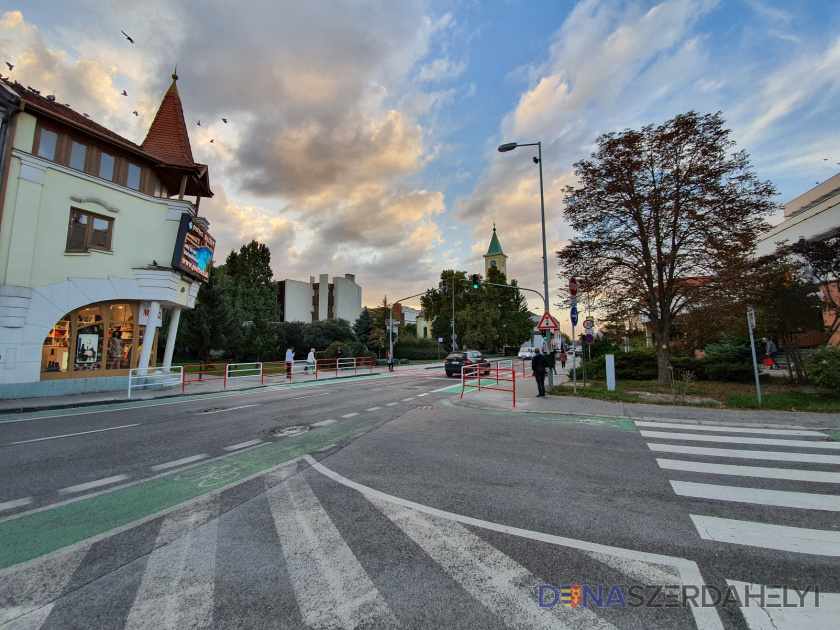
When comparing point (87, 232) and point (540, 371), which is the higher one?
point (87, 232)

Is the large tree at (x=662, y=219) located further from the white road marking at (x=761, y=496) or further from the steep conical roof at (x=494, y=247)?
the steep conical roof at (x=494, y=247)

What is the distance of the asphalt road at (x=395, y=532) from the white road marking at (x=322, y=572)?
0.05 ft

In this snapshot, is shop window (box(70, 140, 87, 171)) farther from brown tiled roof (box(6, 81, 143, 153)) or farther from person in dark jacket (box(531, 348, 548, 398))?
person in dark jacket (box(531, 348, 548, 398))

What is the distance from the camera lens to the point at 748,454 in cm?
611

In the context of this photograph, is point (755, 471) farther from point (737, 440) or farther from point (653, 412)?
point (653, 412)

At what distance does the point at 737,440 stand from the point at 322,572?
316 inches

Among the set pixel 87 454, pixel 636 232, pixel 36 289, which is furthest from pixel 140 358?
pixel 636 232

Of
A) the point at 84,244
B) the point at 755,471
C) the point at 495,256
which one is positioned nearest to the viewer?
the point at 755,471

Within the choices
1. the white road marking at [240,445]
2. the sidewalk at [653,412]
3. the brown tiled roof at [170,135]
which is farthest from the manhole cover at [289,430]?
the brown tiled roof at [170,135]

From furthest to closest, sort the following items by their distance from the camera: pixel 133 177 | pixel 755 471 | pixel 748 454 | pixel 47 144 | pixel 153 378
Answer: pixel 153 378
pixel 133 177
pixel 47 144
pixel 748 454
pixel 755 471

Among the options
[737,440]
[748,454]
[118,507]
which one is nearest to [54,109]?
[118,507]

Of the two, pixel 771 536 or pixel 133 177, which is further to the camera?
pixel 133 177

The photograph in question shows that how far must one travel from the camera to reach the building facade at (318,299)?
59.3 m

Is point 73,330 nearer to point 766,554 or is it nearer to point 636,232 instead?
point 766,554
